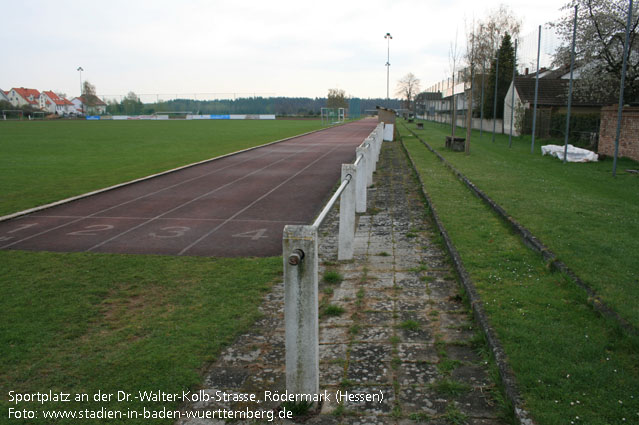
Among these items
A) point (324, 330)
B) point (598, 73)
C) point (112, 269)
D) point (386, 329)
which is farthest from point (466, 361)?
point (598, 73)

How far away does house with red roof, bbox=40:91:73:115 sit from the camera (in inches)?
5536

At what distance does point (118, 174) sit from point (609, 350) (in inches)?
577

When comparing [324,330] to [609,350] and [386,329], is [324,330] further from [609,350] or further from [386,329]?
[609,350]

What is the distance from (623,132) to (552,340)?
55.5 feet

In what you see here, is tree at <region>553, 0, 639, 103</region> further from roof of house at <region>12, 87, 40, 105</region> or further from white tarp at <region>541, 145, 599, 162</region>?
roof of house at <region>12, 87, 40, 105</region>

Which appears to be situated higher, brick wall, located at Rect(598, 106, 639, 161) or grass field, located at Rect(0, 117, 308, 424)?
brick wall, located at Rect(598, 106, 639, 161)

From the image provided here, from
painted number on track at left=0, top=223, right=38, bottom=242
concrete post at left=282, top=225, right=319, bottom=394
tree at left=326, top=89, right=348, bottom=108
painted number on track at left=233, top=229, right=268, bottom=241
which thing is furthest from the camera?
tree at left=326, top=89, right=348, bottom=108

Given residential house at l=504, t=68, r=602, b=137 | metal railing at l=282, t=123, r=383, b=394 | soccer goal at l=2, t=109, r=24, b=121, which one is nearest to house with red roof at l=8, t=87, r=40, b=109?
soccer goal at l=2, t=109, r=24, b=121

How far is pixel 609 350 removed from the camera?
3.76 meters

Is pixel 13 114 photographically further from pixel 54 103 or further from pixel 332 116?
pixel 332 116

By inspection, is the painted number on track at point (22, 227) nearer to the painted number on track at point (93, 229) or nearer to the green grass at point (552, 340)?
the painted number on track at point (93, 229)

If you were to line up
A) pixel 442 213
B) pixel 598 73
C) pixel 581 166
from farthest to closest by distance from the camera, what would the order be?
pixel 598 73 → pixel 581 166 → pixel 442 213

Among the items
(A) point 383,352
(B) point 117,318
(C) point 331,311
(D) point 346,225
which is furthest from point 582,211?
(B) point 117,318

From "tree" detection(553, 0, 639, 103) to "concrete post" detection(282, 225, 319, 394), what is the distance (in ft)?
74.5
